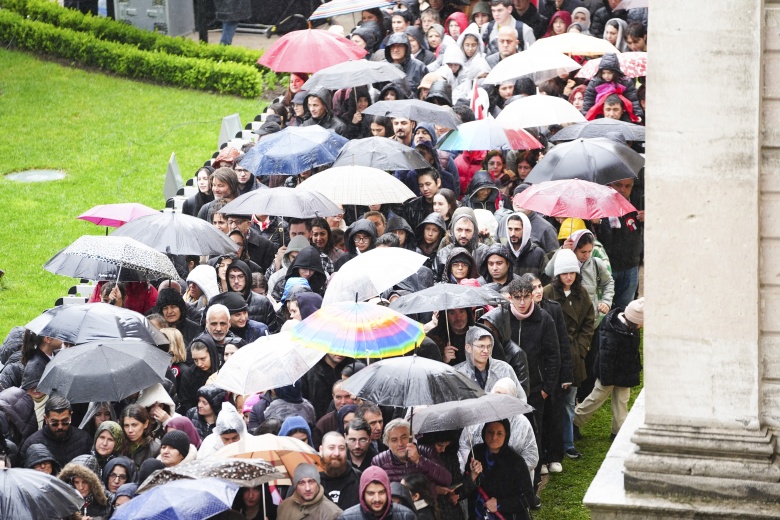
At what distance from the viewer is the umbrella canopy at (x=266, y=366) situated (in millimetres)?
12953

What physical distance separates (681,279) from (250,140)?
40.9ft

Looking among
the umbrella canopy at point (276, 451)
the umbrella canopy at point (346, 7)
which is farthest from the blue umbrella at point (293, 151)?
the umbrella canopy at point (346, 7)

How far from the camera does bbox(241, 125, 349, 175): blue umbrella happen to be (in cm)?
1798

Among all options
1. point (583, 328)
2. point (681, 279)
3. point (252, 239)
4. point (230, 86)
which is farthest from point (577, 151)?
point (230, 86)

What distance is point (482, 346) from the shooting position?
13523 millimetres

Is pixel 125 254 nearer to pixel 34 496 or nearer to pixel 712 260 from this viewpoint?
pixel 34 496

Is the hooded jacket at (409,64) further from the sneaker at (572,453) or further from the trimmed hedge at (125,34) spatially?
the trimmed hedge at (125,34)

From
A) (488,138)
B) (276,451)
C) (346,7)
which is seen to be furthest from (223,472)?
(346,7)

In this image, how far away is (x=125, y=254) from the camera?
49.4ft

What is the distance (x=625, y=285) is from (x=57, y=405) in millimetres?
6906

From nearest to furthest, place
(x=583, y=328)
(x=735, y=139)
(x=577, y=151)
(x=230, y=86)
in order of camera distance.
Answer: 1. (x=735, y=139)
2. (x=583, y=328)
3. (x=577, y=151)
4. (x=230, y=86)

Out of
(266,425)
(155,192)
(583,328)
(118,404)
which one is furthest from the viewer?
(155,192)

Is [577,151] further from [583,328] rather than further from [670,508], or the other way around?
[670,508]

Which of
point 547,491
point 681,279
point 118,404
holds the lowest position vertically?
point 547,491
